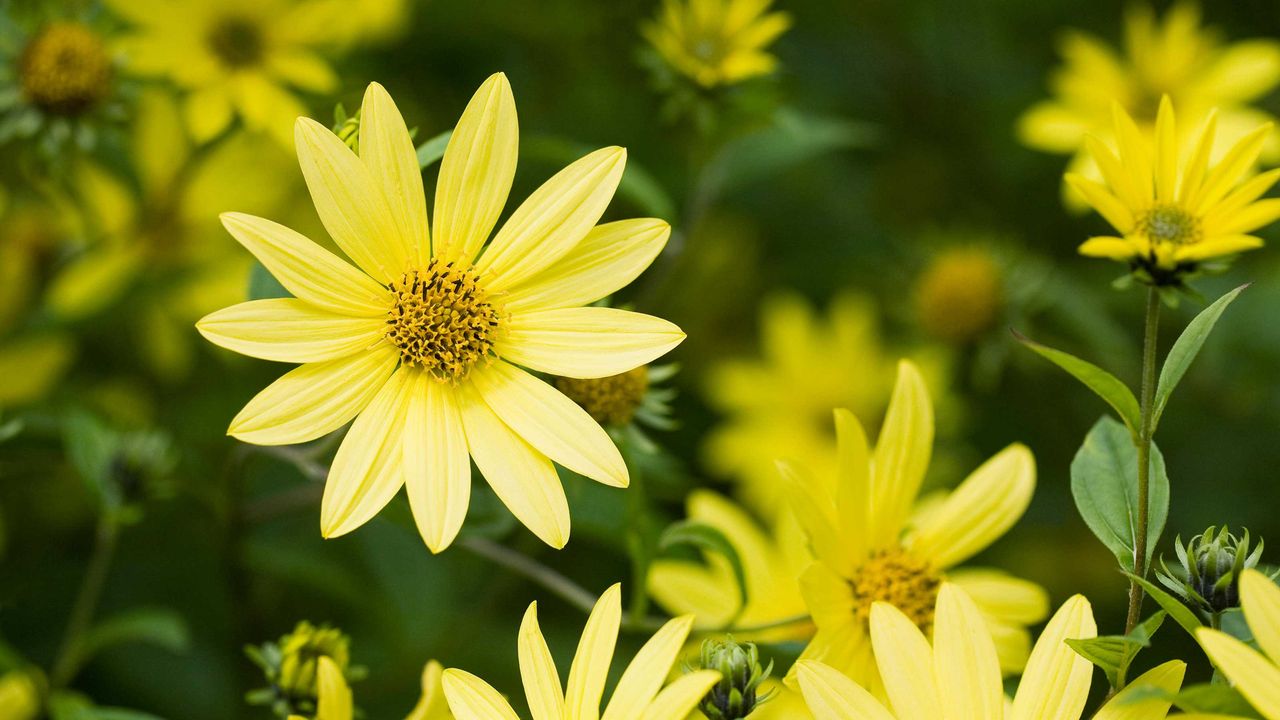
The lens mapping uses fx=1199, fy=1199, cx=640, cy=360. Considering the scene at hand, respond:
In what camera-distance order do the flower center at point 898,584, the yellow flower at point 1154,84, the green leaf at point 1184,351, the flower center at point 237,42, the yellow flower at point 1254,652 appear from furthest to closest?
the yellow flower at point 1154,84 → the flower center at point 237,42 → the flower center at point 898,584 → the green leaf at point 1184,351 → the yellow flower at point 1254,652

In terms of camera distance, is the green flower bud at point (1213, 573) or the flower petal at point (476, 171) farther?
the flower petal at point (476, 171)

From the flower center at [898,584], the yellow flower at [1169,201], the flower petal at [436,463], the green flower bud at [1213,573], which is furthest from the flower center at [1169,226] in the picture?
Result: the flower petal at [436,463]

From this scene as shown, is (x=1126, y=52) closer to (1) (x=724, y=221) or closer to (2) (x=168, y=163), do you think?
(1) (x=724, y=221)

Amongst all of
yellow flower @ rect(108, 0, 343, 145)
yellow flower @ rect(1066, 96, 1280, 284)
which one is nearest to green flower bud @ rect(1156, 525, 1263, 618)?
yellow flower @ rect(1066, 96, 1280, 284)

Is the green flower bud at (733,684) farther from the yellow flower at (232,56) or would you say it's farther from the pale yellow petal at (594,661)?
the yellow flower at (232,56)

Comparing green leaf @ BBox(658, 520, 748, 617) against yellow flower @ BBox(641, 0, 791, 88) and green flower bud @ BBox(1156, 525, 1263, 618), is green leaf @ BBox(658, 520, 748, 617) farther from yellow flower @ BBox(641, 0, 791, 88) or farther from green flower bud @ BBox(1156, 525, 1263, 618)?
yellow flower @ BBox(641, 0, 791, 88)

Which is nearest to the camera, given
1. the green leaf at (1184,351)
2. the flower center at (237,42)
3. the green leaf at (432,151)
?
the green leaf at (1184,351)

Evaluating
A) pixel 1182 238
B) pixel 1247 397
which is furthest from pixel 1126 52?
pixel 1182 238
